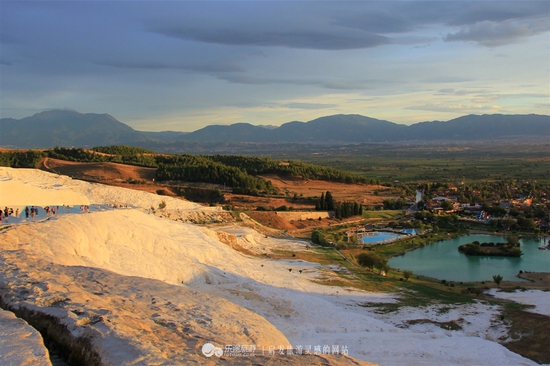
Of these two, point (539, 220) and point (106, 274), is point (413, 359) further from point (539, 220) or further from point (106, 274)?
point (539, 220)

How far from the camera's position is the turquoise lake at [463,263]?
31575mm

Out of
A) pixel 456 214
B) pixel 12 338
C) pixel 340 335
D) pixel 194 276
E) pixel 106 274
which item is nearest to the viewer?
pixel 12 338

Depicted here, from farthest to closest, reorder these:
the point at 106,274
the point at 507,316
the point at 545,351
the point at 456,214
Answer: the point at 456,214
the point at 507,316
the point at 545,351
the point at 106,274

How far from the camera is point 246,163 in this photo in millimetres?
75625

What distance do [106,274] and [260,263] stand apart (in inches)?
519

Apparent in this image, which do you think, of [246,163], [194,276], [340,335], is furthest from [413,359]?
[246,163]

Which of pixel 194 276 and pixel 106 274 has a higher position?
pixel 106 274

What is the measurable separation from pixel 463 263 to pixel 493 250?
538 centimetres

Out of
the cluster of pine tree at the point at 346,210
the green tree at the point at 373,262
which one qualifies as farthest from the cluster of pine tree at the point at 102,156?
the green tree at the point at 373,262

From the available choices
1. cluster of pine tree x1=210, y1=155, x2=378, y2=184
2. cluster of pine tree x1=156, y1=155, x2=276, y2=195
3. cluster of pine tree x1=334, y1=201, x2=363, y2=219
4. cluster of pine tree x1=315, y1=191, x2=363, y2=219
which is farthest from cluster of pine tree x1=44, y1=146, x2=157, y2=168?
cluster of pine tree x1=334, y1=201, x2=363, y2=219

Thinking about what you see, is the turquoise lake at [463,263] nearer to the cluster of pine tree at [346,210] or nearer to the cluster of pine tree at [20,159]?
the cluster of pine tree at [346,210]

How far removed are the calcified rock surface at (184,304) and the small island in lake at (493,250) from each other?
62.9ft

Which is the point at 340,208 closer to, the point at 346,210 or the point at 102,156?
the point at 346,210

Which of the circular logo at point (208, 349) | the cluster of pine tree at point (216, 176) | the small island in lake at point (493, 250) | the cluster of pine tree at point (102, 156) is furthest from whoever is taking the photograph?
the cluster of pine tree at point (102, 156)
